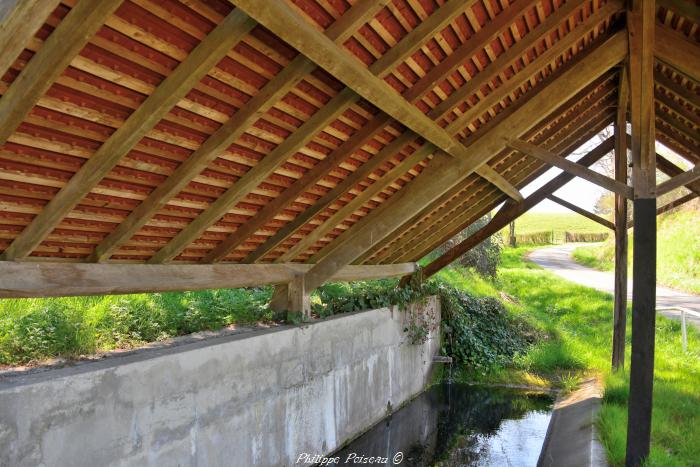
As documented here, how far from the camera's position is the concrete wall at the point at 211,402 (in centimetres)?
326

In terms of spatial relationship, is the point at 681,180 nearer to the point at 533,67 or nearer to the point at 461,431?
the point at 533,67

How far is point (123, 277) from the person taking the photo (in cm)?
396

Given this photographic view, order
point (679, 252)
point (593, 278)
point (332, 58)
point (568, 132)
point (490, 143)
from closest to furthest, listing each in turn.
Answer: point (332, 58)
point (490, 143)
point (568, 132)
point (679, 252)
point (593, 278)

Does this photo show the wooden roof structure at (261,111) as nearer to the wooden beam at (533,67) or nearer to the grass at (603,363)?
the wooden beam at (533,67)

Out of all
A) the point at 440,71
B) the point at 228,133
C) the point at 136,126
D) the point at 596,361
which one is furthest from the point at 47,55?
the point at 596,361

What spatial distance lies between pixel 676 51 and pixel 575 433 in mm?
4101

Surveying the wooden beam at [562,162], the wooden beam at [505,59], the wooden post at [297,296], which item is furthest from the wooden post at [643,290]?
the wooden post at [297,296]

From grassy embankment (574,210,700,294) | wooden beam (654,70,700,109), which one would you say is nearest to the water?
wooden beam (654,70,700,109)

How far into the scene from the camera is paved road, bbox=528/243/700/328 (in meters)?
14.4

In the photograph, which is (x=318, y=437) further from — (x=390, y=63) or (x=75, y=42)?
(x=75, y=42)

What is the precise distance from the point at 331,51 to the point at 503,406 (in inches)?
280

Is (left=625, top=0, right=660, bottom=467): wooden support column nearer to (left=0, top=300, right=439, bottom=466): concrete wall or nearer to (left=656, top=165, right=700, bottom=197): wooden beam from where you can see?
(left=656, top=165, right=700, bottom=197): wooden beam

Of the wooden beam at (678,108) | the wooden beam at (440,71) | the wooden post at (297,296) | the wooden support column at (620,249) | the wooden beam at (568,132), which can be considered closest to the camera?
the wooden beam at (440,71)

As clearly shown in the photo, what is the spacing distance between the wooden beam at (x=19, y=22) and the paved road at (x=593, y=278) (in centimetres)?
1269
